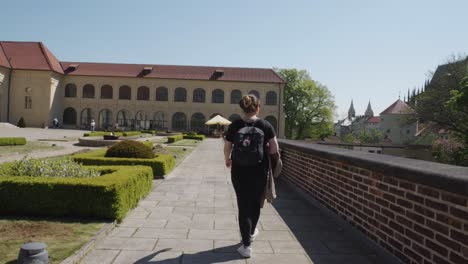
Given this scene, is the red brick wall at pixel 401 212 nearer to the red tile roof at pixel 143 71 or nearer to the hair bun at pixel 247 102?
the hair bun at pixel 247 102

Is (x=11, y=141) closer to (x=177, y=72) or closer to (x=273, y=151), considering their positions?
(x=273, y=151)

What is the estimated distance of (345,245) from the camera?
5.07 metres

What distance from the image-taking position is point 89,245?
4.60 m

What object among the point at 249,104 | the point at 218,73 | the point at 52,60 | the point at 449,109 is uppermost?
the point at 52,60

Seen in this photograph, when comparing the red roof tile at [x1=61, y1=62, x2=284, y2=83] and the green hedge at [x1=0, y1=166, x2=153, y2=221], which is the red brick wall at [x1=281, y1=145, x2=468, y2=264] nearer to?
the green hedge at [x1=0, y1=166, x2=153, y2=221]

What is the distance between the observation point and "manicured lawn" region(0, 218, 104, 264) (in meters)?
4.25

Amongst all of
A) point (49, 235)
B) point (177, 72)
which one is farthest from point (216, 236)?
point (177, 72)

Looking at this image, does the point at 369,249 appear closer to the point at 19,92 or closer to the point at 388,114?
the point at 19,92

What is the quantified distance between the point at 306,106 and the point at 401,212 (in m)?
62.7

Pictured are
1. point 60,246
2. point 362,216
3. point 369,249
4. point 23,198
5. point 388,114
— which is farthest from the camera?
point 388,114

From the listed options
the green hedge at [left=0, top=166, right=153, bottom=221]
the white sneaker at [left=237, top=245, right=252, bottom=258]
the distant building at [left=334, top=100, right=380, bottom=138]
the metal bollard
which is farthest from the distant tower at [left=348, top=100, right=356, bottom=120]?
the metal bollard

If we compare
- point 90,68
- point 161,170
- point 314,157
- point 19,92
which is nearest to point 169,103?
point 90,68

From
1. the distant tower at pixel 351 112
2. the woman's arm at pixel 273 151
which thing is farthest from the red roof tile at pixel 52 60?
the distant tower at pixel 351 112

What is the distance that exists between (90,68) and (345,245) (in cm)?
5662
